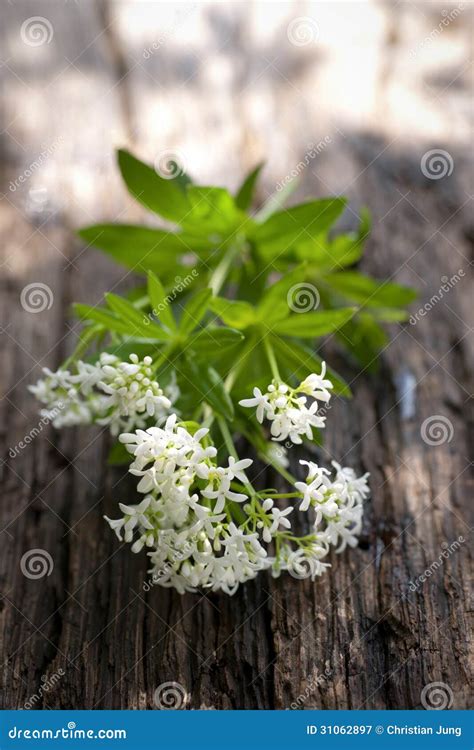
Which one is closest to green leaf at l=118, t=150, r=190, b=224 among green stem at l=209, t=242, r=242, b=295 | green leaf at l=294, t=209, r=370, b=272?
green stem at l=209, t=242, r=242, b=295

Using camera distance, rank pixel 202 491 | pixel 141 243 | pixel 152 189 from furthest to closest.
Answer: pixel 141 243 → pixel 152 189 → pixel 202 491

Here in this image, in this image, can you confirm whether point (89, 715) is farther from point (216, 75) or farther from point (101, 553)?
point (216, 75)

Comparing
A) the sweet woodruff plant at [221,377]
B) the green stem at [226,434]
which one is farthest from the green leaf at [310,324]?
the green stem at [226,434]
